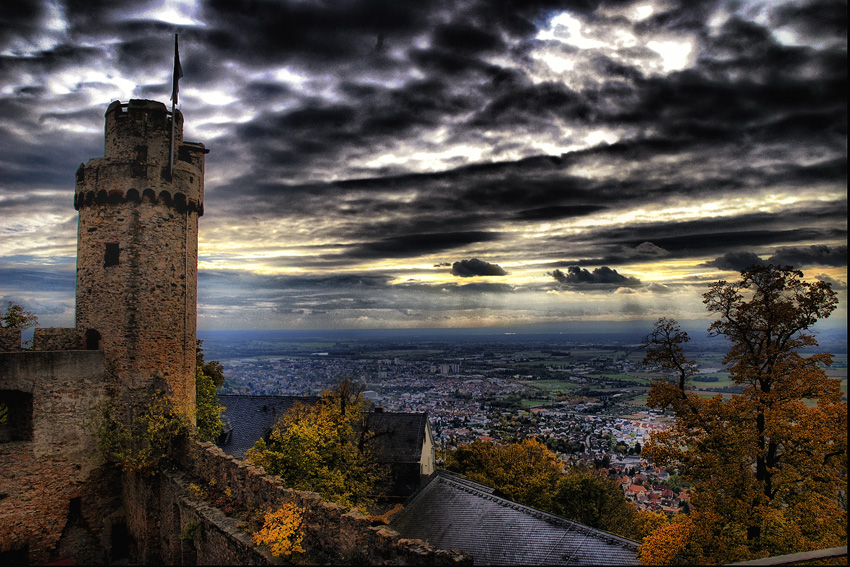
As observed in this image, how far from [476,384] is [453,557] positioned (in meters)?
82.0

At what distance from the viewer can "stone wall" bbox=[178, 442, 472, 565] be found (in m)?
9.56

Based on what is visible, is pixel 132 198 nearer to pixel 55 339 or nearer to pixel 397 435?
pixel 55 339

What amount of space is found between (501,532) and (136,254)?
1687cm

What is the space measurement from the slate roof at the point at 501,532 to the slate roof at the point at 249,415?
16.8 metres

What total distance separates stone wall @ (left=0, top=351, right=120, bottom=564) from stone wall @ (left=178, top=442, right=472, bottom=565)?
14.1 feet

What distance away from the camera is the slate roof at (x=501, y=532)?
1731 cm

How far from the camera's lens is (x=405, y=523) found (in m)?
23.0

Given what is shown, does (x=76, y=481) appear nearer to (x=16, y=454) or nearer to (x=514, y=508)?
(x=16, y=454)

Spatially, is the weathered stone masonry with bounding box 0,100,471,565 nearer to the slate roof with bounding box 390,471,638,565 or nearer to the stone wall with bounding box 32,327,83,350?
the stone wall with bounding box 32,327,83,350

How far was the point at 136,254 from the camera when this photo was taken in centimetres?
1736

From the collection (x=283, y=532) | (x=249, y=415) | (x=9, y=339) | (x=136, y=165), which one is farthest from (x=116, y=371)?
(x=249, y=415)

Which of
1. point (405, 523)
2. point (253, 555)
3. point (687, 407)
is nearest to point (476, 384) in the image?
point (405, 523)

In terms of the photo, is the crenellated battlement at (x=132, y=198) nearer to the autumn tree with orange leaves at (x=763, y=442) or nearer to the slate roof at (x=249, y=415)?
the autumn tree with orange leaves at (x=763, y=442)

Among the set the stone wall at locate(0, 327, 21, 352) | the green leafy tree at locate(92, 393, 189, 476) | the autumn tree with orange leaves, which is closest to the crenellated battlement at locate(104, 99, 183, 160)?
the stone wall at locate(0, 327, 21, 352)
